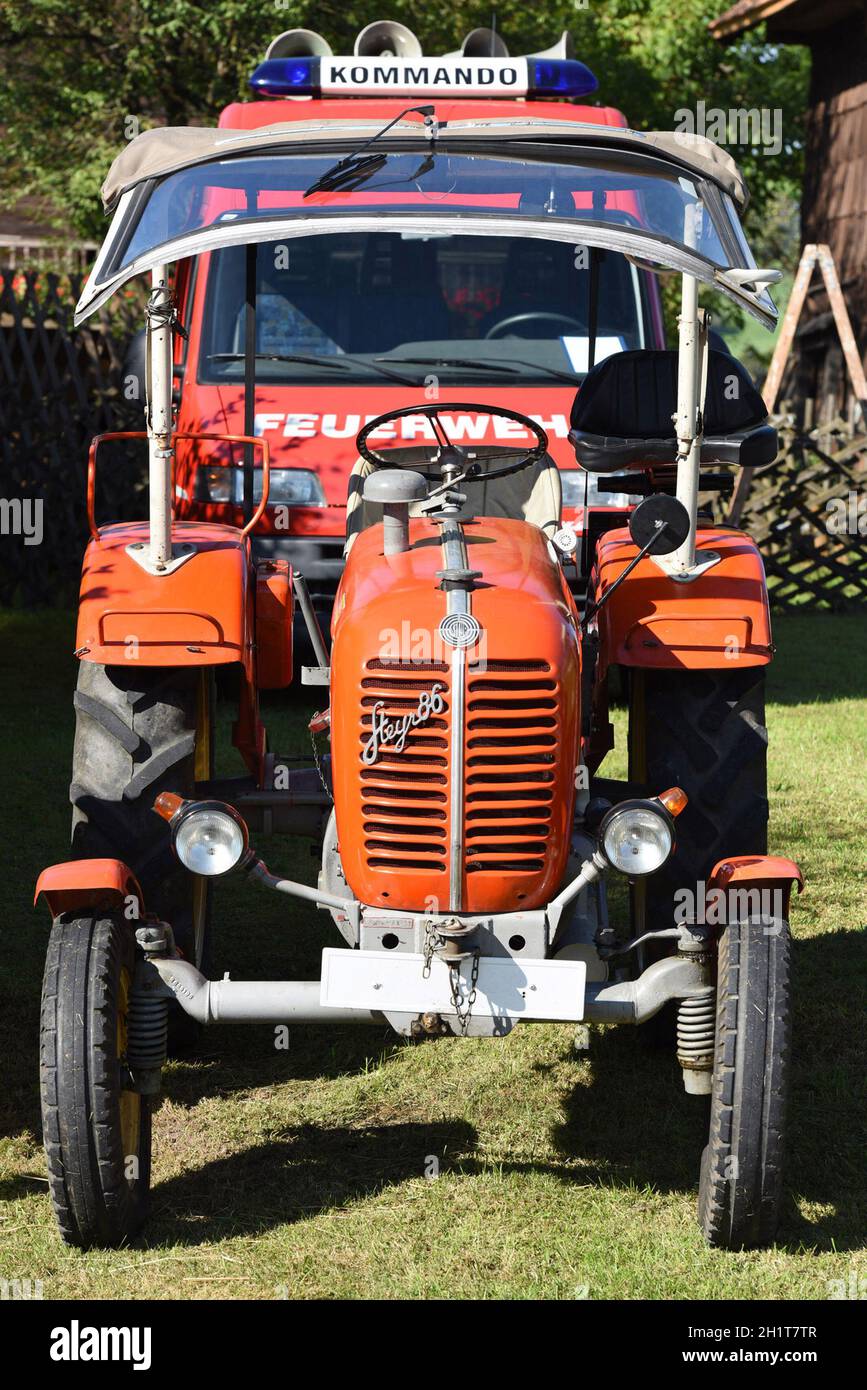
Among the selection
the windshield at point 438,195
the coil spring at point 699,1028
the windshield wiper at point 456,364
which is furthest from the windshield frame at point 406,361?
the coil spring at point 699,1028

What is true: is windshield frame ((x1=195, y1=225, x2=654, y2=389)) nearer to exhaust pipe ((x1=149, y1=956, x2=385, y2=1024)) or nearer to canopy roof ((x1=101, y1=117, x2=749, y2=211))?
canopy roof ((x1=101, y1=117, x2=749, y2=211))

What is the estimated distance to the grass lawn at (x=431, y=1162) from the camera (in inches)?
139

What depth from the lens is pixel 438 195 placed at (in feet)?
13.1

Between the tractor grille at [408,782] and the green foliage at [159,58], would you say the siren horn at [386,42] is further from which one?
the green foliage at [159,58]

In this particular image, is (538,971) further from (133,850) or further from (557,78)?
(557,78)

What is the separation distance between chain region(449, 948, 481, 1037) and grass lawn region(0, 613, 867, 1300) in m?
0.58

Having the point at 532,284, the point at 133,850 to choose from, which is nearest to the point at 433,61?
the point at 532,284

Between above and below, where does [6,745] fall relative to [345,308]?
below

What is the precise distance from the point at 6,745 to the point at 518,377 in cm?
309

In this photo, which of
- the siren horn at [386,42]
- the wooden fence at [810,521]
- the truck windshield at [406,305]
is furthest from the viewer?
the wooden fence at [810,521]

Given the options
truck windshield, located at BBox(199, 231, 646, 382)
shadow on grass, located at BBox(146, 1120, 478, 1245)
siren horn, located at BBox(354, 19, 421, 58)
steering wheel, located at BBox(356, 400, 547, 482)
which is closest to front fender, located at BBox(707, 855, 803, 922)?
shadow on grass, located at BBox(146, 1120, 478, 1245)

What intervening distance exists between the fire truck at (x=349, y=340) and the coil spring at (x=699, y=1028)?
4399 millimetres

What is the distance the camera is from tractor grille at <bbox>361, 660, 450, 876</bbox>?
346cm

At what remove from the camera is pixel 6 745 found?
27.5 ft
